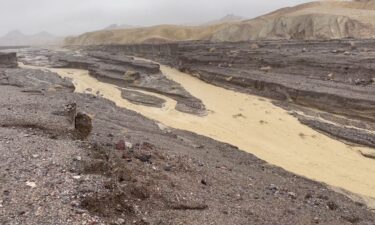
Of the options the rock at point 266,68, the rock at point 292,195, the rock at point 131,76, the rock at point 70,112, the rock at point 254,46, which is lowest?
the rock at point 292,195

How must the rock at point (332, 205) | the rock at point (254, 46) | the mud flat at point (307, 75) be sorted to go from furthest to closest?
the rock at point (254, 46) → the mud flat at point (307, 75) → the rock at point (332, 205)

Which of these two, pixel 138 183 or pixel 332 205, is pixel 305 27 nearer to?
pixel 332 205

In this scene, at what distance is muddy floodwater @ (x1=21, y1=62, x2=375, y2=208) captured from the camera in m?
15.8

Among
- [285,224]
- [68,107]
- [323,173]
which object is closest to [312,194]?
[285,224]

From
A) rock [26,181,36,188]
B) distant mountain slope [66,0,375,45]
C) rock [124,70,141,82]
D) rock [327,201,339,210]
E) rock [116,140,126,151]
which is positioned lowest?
rock [327,201,339,210]

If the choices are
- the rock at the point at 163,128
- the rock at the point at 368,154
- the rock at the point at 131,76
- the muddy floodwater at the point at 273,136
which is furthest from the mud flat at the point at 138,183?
the rock at the point at 131,76

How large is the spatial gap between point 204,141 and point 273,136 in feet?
13.8

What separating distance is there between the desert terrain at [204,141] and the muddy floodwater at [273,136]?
83mm

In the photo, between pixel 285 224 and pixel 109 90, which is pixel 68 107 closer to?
pixel 285 224

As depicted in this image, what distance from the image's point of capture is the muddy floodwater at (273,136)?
15.8 meters

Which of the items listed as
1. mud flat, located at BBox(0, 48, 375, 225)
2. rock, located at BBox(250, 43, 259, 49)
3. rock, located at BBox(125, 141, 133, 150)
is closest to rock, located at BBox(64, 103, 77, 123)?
mud flat, located at BBox(0, 48, 375, 225)

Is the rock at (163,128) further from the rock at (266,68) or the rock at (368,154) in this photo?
the rock at (266,68)

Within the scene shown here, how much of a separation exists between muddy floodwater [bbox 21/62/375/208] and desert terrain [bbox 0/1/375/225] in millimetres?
83

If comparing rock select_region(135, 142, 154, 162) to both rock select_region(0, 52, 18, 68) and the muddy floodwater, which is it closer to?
the muddy floodwater
